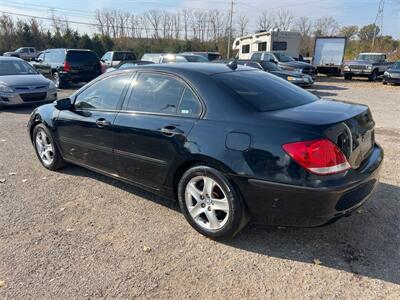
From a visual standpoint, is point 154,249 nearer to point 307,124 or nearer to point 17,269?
point 17,269

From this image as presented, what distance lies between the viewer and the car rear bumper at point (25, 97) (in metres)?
10.0

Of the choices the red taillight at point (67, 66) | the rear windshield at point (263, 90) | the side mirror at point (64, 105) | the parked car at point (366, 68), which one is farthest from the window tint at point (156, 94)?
the parked car at point (366, 68)

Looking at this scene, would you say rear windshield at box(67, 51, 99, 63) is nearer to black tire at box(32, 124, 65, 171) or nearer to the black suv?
the black suv

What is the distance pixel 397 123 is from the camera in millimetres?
8523

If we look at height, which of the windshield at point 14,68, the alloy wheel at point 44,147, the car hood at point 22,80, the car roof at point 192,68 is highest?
the car roof at point 192,68

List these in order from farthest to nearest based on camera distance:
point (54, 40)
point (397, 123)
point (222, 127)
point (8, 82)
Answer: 1. point (54, 40)
2. point (8, 82)
3. point (397, 123)
4. point (222, 127)

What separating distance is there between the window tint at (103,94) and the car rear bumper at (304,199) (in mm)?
1912

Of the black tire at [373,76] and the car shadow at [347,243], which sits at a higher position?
the car shadow at [347,243]

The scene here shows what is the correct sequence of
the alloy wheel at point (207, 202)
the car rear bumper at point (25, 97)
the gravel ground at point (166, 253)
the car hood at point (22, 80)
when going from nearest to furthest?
the gravel ground at point (166, 253) < the alloy wheel at point (207, 202) < the car rear bumper at point (25, 97) < the car hood at point (22, 80)

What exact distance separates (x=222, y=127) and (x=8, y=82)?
9.48m

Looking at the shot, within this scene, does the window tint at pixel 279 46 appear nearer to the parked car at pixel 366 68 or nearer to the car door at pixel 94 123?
the parked car at pixel 366 68

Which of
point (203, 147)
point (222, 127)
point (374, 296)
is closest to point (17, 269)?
point (203, 147)

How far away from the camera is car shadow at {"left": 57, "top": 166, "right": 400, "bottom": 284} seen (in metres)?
2.80

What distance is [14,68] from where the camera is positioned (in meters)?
11.2
